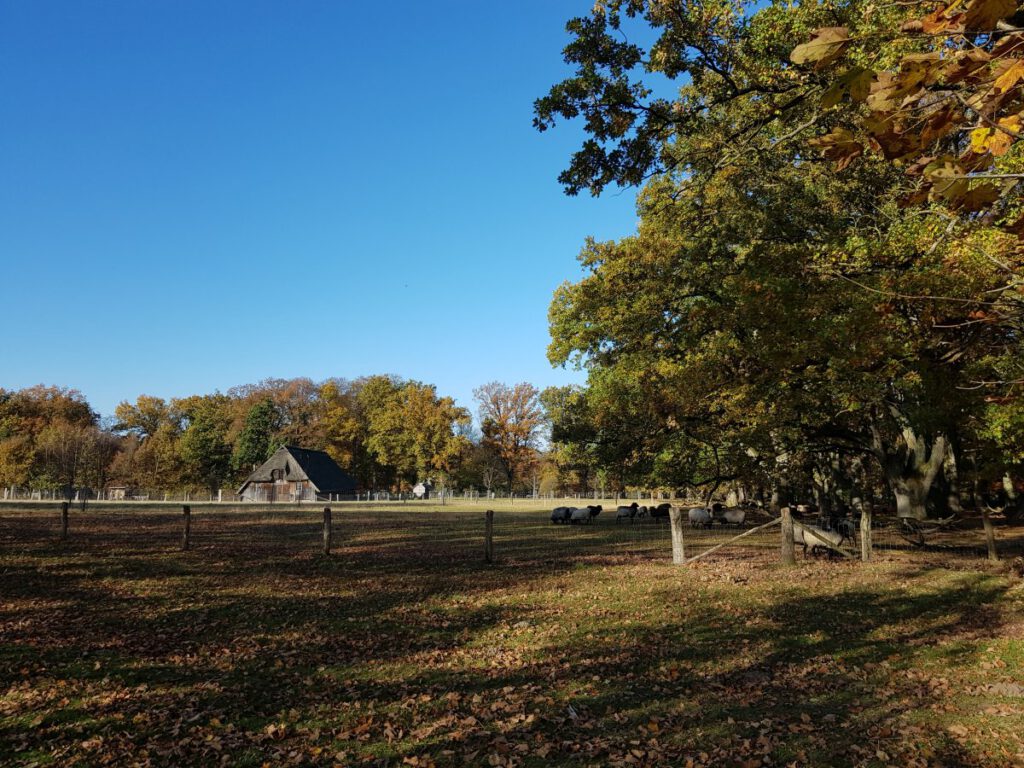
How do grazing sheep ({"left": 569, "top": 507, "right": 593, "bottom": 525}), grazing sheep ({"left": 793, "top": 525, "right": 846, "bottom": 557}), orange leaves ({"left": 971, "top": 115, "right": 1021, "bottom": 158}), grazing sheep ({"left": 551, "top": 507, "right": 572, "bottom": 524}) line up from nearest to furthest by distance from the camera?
orange leaves ({"left": 971, "top": 115, "right": 1021, "bottom": 158}) → grazing sheep ({"left": 793, "top": 525, "right": 846, "bottom": 557}) → grazing sheep ({"left": 569, "top": 507, "right": 593, "bottom": 525}) → grazing sheep ({"left": 551, "top": 507, "right": 572, "bottom": 524})

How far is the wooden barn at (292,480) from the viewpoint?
67.9m

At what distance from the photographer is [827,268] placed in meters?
→ 13.1

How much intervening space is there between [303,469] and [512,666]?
210 feet

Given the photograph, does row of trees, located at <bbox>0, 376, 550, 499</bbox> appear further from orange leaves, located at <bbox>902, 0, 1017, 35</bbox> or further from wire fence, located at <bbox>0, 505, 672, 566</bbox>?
orange leaves, located at <bbox>902, 0, 1017, 35</bbox>

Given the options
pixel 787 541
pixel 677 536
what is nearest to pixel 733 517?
pixel 787 541

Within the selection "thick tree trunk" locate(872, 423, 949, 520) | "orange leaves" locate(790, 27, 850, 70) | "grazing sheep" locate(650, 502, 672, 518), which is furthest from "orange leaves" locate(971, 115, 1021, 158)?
"grazing sheep" locate(650, 502, 672, 518)

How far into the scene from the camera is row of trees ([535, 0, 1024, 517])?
2.71 metres

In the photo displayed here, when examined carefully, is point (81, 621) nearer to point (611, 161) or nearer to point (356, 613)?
point (356, 613)

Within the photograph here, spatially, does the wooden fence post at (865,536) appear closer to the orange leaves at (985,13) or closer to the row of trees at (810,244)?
the row of trees at (810,244)

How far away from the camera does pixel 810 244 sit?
1786 cm

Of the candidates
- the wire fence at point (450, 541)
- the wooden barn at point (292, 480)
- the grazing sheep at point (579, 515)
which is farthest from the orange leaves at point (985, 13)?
the wooden barn at point (292, 480)

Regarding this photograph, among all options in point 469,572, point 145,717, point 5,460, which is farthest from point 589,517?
point 5,460

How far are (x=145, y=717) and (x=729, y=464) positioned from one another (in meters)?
23.0

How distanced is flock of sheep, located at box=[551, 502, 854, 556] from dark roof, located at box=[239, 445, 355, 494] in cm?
4002
